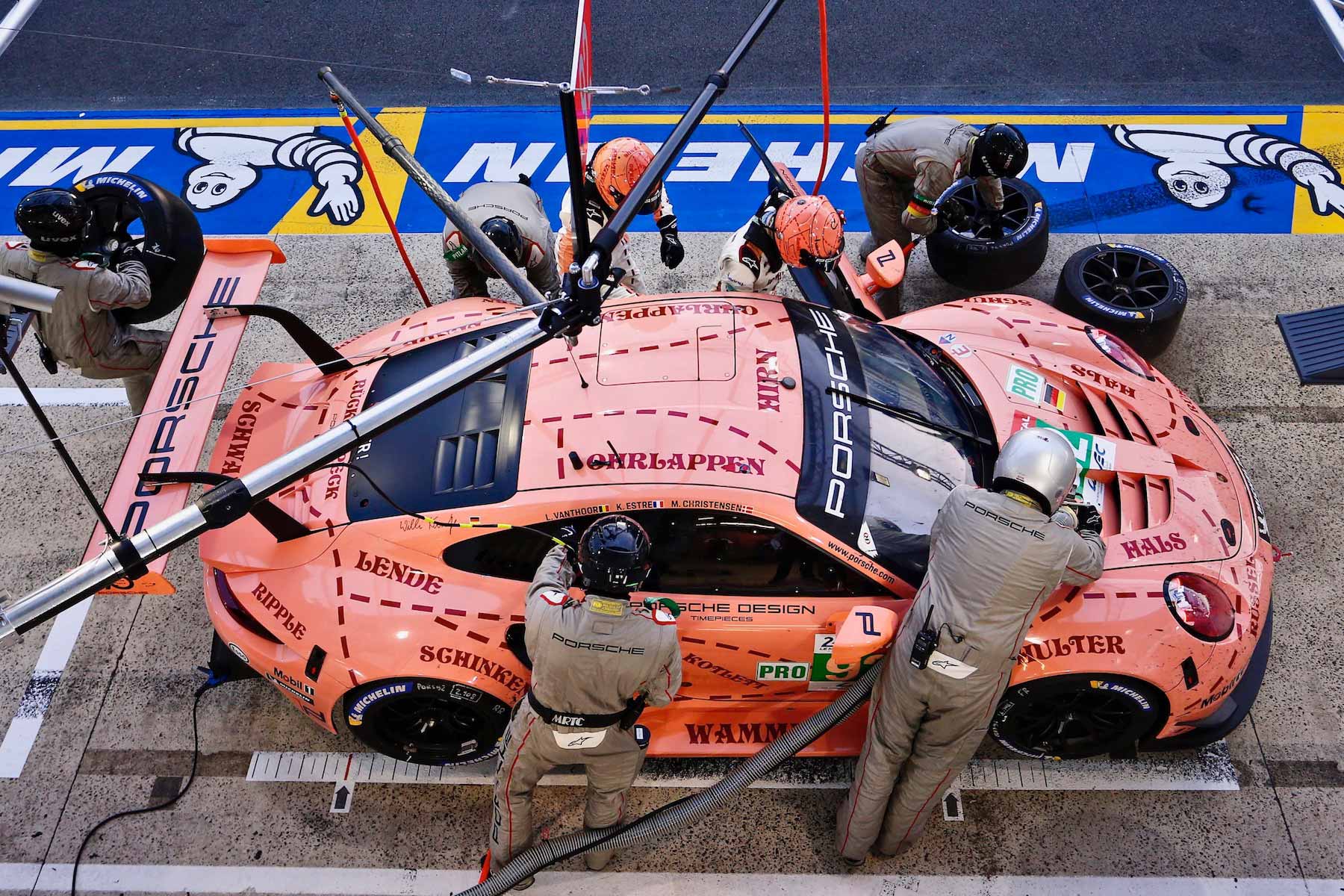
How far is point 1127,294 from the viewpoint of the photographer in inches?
235

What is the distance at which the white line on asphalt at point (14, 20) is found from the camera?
920cm

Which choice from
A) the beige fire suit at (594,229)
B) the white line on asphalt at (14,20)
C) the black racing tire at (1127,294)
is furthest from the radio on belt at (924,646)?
the white line on asphalt at (14,20)

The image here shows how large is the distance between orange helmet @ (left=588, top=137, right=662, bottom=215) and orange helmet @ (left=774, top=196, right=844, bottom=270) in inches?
25.7

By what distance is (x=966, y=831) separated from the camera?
443 centimetres

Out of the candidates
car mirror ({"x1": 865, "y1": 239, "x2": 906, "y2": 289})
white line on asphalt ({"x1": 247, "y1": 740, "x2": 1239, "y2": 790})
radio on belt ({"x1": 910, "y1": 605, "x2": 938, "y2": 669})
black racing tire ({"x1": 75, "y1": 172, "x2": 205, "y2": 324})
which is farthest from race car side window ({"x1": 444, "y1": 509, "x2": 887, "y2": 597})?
black racing tire ({"x1": 75, "y1": 172, "x2": 205, "y2": 324})

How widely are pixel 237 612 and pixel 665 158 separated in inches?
98.0

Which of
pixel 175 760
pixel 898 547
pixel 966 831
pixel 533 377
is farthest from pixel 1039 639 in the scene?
pixel 175 760

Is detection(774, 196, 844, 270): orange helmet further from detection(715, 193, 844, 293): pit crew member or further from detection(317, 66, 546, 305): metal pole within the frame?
detection(317, 66, 546, 305): metal pole

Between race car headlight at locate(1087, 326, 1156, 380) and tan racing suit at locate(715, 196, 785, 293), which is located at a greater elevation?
tan racing suit at locate(715, 196, 785, 293)

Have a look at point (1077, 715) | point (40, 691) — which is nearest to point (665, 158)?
Answer: point (1077, 715)

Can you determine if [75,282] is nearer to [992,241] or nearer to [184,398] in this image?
[184,398]

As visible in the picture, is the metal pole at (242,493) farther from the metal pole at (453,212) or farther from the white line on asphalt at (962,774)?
the white line on asphalt at (962,774)

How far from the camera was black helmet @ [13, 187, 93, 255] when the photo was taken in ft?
15.5

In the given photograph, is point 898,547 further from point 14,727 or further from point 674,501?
point 14,727
